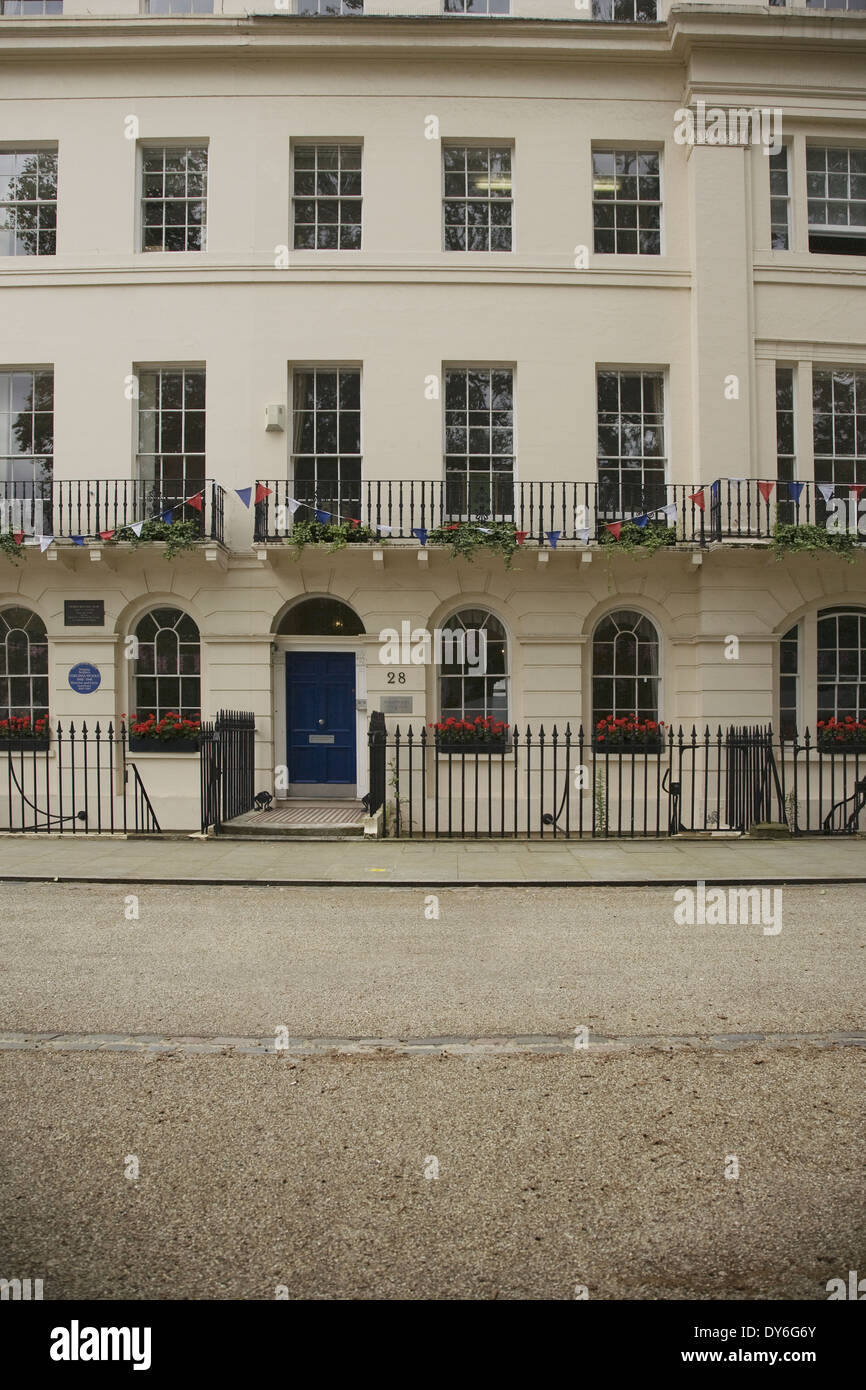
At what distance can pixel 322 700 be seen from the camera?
16.0m

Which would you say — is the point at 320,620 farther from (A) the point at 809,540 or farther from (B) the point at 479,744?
(A) the point at 809,540

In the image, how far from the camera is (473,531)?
14.9m

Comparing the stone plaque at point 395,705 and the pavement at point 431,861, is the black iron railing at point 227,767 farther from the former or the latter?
the stone plaque at point 395,705

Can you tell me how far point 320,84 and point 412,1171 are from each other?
1731cm

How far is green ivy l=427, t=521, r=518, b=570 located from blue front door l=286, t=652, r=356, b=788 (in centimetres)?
262

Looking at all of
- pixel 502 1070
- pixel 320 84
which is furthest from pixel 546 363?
pixel 502 1070

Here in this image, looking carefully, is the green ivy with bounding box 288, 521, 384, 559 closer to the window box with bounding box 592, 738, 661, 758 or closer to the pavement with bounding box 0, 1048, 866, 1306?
the window box with bounding box 592, 738, 661, 758

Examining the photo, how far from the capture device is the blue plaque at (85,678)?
1571 centimetres

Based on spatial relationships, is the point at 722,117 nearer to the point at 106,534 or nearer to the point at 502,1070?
the point at 106,534

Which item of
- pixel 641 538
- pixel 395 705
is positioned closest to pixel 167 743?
pixel 395 705

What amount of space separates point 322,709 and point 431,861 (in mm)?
A: 5410

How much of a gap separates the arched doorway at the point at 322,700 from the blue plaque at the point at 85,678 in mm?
2980

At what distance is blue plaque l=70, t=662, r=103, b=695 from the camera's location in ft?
51.5
